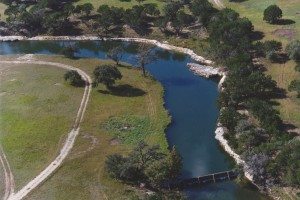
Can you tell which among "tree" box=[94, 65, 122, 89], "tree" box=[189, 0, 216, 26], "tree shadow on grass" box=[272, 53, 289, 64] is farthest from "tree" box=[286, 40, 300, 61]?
"tree" box=[94, 65, 122, 89]

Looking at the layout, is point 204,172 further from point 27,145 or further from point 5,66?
point 5,66

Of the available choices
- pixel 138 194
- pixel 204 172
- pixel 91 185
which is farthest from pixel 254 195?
pixel 91 185

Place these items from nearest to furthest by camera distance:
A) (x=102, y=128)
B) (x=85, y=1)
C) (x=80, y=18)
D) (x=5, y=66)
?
(x=102, y=128) → (x=5, y=66) → (x=80, y=18) → (x=85, y=1)

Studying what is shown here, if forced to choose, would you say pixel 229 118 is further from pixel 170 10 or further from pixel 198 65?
pixel 170 10

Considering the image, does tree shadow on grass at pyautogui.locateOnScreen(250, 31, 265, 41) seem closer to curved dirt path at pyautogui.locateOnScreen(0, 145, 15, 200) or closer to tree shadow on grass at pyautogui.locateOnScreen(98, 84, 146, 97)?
tree shadow on grass at pyautogui.locateOnScreen(98, 84, 146, 97)

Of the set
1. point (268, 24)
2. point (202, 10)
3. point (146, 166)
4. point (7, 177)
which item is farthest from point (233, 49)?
point (7, 177)

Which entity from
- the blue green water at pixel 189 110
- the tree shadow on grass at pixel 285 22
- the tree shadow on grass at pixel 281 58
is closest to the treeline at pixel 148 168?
the blue green water at pixel 189 110
